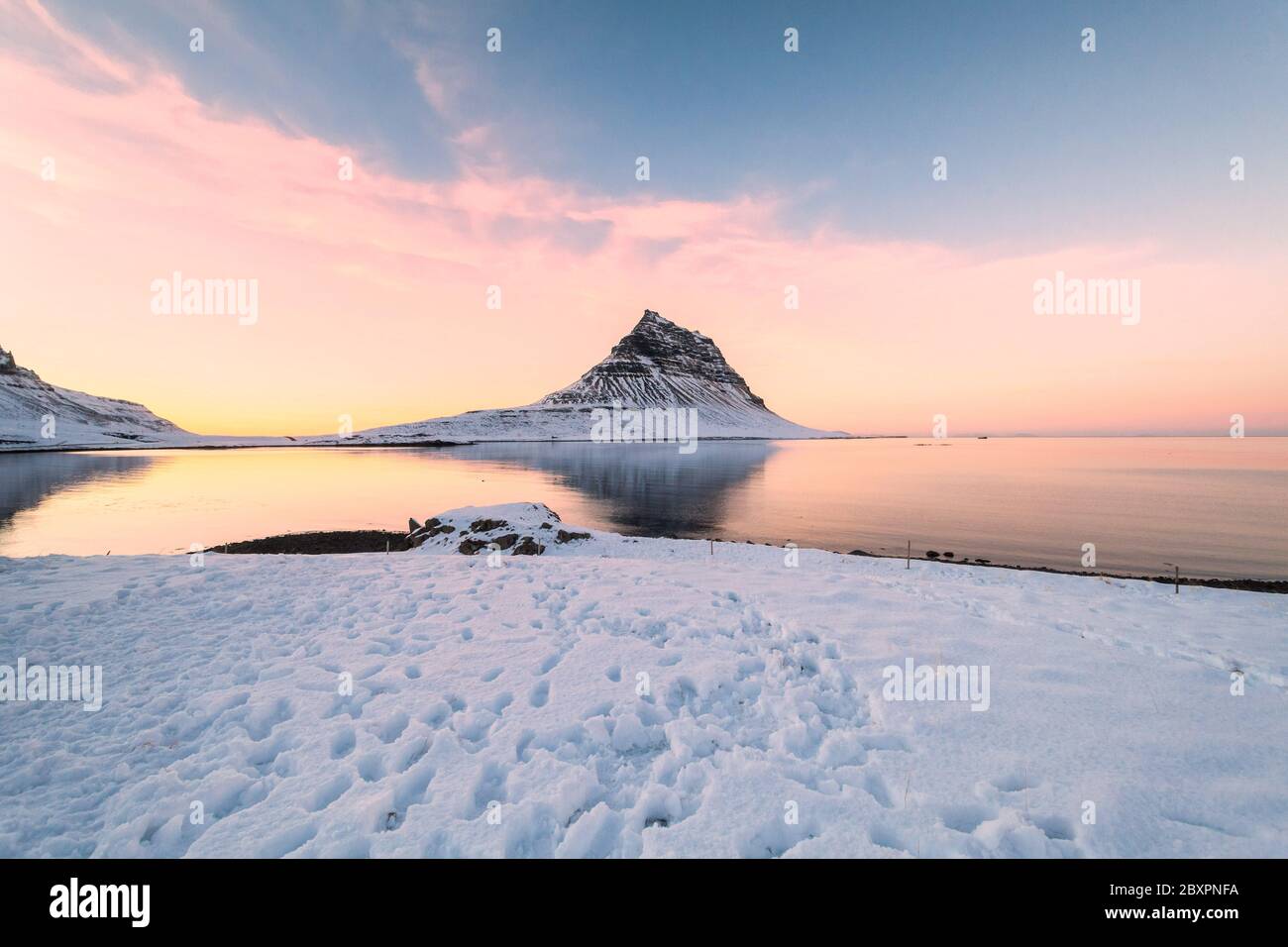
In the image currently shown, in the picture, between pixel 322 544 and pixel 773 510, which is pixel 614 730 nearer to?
pixel 322 544

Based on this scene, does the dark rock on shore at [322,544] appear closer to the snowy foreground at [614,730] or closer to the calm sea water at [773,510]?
the calm sea water at [773,510]

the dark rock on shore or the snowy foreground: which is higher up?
the snowy foreground

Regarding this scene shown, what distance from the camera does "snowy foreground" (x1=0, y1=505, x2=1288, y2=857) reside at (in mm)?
4211

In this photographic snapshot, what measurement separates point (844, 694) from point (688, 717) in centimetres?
235

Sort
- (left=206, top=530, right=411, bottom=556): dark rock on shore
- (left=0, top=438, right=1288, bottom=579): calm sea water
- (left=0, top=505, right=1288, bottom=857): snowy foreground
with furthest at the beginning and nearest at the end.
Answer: (left=0, top=438, right=1288, bottom=579): calm sea water
(left=206, top=530, right=411, bottom=556): dark rock on shore
(left=0, top=505, right=1288, bottom=857): snowy foreground

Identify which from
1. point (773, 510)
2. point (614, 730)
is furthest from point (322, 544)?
point (773, 510)

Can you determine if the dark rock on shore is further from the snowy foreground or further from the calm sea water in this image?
the snowy foreground

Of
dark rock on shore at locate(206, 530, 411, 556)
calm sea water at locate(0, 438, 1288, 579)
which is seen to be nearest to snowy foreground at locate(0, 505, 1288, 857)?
dark rock on shore at locate(206, 530, 411, 556)

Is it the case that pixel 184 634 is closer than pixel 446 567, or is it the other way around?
pixel 184 634

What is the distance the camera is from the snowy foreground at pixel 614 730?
421 centimetres

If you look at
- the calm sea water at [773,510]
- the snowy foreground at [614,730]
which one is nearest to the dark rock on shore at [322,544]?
the calm sea water at [773,510]
